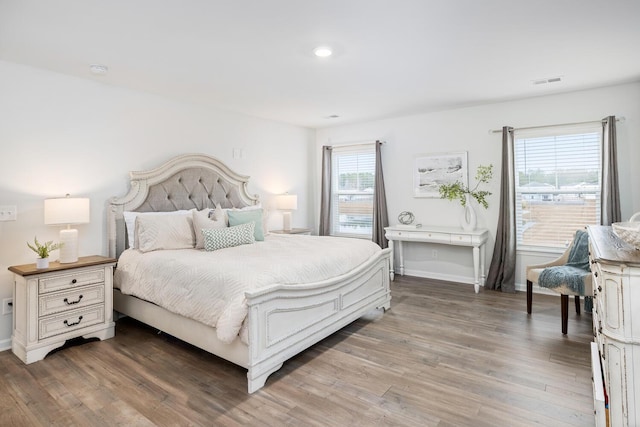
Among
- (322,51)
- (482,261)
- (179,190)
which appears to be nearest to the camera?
(322,51)

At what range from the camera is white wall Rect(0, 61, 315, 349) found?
2.91 metres

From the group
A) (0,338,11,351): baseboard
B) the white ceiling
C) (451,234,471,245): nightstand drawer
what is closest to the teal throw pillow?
the white ceiling

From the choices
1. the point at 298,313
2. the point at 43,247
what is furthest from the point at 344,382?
the point at 43,247

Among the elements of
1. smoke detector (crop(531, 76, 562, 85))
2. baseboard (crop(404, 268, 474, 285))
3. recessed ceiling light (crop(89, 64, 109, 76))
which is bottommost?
baseboard (crop(404, 268, 474, 285))

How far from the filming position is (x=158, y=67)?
3.07 metres

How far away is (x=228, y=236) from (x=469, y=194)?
321 cm

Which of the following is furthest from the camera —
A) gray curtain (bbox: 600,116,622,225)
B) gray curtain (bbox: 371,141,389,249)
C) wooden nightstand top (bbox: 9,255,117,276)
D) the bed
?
gray curtain (bbox: 371,141,389,249)

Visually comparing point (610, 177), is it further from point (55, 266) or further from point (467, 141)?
point (55, 266)

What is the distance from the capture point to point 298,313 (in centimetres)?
256

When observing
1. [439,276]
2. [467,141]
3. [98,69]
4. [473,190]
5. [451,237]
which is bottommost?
[439,276]

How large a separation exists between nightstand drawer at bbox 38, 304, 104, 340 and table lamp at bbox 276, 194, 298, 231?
2.75m

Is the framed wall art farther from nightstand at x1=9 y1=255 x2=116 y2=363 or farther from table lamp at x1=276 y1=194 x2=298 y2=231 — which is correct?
nightstand at x1=9 y1=255 x2=116 y2=363

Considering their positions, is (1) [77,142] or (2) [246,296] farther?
(1) [77,142]

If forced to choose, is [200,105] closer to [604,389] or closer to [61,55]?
[61,55]
